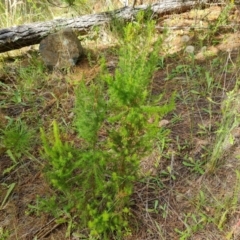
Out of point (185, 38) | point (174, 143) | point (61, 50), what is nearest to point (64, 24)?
point (61, 50)

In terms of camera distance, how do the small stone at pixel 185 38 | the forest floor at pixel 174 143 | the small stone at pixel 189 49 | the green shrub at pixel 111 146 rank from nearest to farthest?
the green shrub at pixel 111 146
the forest floor at pixel 174 143
the small stone at pixel 189 49
the small stone at pixel 185 38

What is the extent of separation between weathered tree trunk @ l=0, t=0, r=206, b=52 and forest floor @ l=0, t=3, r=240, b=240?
0.18 m

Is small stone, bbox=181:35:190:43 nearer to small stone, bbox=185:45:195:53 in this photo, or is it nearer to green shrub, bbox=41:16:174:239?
small stone, bbox=185:45:195:53

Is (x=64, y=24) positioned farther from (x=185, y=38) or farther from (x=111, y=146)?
(x=111, y=146)

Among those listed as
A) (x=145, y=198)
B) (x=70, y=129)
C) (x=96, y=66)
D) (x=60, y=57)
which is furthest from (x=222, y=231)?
(x=60, y=57)

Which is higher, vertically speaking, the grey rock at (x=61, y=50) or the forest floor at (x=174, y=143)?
the grey rock at (x=61, y=50)

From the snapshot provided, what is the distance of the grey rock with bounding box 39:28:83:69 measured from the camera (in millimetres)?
2479

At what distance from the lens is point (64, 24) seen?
283 centimetres

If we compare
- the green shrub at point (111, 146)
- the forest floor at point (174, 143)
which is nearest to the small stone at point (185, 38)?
the forest floor at point (174, 143)

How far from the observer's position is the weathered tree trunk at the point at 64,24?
2.67m

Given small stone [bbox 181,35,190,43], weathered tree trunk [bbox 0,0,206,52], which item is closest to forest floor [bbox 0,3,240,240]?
small stone [bbox 181,35,190,43]

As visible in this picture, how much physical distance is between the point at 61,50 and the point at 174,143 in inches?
53.0

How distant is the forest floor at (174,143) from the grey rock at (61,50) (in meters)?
0.08

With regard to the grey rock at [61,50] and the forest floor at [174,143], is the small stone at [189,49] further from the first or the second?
the grey rock at [61,50]
